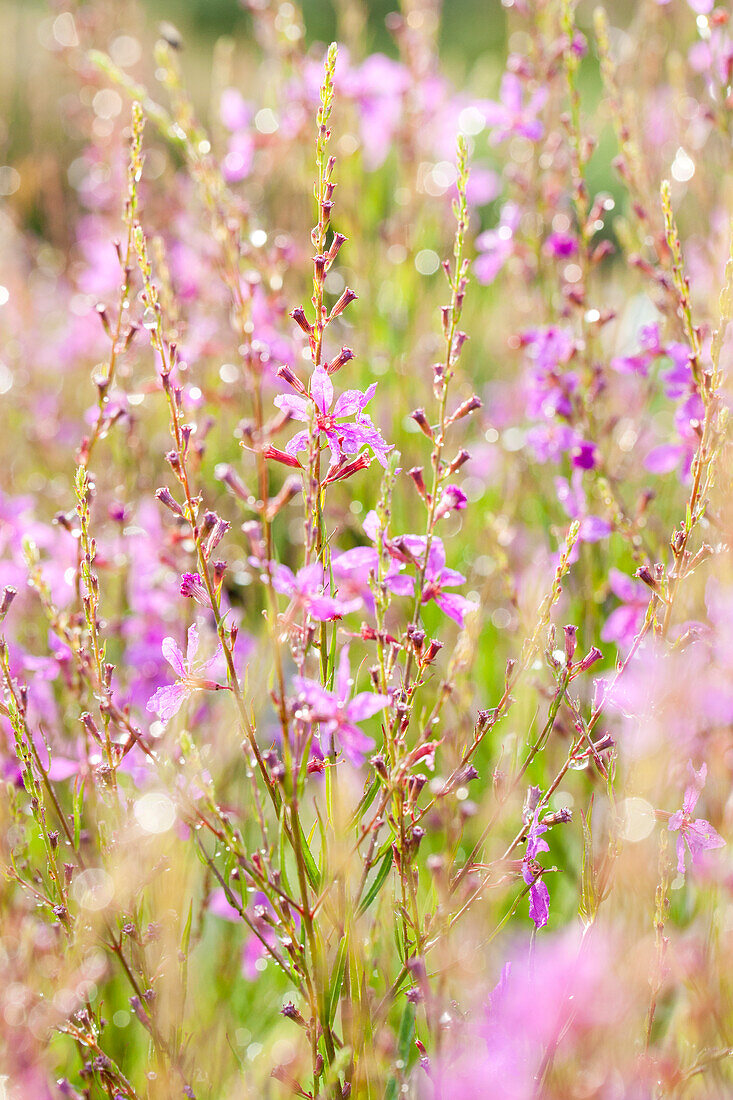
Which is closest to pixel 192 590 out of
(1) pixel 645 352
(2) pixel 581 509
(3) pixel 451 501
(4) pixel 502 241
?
(3) pixel 451 501

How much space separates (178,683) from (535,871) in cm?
35

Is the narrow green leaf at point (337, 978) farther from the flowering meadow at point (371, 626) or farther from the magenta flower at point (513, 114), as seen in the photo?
the magenta flower at point (513, 114)

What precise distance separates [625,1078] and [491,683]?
1055mm

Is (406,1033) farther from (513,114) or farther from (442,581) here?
(513,114)

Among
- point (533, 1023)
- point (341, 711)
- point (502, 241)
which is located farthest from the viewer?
point (502, 241)

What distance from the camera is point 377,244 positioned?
248 cm

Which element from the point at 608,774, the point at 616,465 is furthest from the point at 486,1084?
the point at 616,465

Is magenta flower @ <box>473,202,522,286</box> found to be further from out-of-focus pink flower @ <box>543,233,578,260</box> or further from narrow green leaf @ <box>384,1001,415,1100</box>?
narrow green leaf @ <box>384,1001,415,1100</box>

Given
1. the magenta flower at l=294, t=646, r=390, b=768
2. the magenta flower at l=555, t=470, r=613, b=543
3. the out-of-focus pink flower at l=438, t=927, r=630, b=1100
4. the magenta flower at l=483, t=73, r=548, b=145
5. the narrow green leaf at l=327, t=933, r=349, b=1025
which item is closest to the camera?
the out-of-focus pink flower at l=438, t=927, r=630, b=1100

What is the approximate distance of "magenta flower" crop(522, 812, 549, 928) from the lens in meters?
0.79

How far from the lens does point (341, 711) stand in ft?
2.44

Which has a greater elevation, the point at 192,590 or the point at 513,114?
the point at 513,114

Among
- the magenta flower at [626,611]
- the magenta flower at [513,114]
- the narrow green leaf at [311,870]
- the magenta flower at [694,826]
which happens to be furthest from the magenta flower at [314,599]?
the magenta flower at [513,114]

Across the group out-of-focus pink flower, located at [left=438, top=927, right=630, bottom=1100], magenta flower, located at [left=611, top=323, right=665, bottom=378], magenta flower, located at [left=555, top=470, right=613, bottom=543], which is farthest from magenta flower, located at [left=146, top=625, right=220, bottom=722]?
magenta flower, located at [left=611, top=323, right=665, bottom=378]
